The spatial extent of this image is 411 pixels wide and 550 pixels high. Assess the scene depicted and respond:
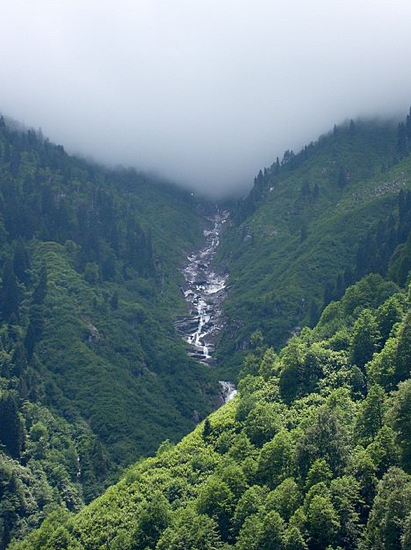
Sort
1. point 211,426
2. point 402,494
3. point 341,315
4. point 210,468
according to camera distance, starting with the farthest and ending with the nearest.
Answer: point 341,315, point 211,426, point 210,468, point 402,494

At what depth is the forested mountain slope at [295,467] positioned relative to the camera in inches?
4232

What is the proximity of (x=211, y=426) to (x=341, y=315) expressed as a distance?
4269cm

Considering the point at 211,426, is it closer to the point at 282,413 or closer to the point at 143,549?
the point at 282,413

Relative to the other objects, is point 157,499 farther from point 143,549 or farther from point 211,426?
point 211,426

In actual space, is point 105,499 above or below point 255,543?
below

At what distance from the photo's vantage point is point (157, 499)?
131000mm

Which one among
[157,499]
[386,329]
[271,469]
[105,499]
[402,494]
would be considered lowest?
[105,499]

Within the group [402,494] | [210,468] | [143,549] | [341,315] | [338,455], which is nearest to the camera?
[402,494]

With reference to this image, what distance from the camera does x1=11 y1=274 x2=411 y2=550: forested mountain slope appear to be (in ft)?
353

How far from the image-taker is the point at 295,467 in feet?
404

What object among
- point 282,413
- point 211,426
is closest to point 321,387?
point 282,413

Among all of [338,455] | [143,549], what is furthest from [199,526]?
[338,455]

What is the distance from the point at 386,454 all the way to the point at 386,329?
52230 millimetres

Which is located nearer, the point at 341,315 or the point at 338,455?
the point at 338,455
